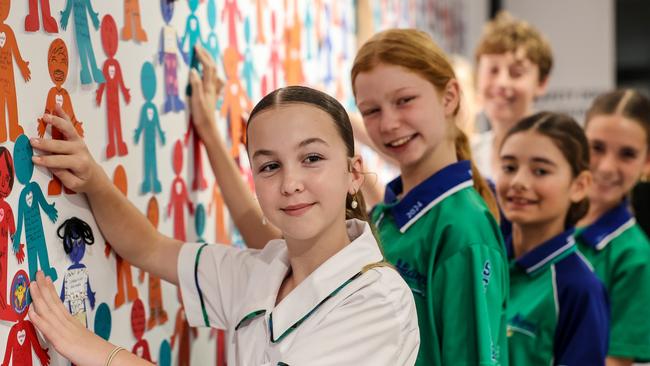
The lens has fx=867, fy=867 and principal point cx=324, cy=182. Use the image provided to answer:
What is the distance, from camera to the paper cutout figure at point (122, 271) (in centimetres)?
143

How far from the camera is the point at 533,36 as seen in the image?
3172 mm

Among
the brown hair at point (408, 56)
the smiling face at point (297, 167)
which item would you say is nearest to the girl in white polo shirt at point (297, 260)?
the smiling face at point (297, 167)

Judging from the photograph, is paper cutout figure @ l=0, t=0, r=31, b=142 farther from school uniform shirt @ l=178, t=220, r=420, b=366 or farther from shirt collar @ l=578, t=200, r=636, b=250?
shirt collar @ l=578, t=200, r=636, b=250

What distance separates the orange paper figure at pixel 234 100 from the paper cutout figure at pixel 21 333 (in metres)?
0.78

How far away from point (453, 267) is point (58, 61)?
2.53 ft

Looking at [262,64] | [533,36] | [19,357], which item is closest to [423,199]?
[262,64]

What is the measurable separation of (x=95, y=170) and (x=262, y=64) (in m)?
0.87

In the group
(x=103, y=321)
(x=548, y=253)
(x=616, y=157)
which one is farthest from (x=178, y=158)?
(x=616, y=157)

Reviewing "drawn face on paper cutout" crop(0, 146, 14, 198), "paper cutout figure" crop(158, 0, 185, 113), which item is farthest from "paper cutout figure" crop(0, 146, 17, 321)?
"paper cutout figure" crop(158, 0, 185, 113)

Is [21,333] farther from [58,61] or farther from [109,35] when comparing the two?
[109,35]

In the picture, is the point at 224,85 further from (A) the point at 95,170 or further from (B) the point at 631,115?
(B) the point at 631,115

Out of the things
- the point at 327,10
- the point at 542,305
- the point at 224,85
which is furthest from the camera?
the point at 327,10

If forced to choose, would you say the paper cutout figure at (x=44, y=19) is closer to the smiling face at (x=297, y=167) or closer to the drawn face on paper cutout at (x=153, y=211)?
the smiling face at (x=297, y=167)

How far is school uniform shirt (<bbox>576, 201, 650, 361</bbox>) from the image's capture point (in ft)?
7.62
